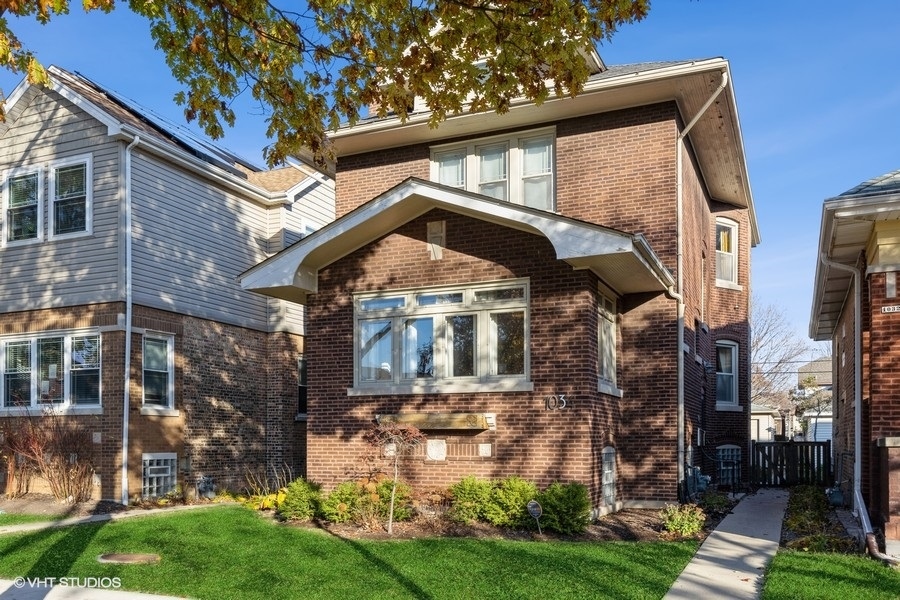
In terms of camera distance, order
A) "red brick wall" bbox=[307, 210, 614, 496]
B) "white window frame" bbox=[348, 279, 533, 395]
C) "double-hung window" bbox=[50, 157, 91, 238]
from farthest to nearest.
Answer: "double-hung window" bbox=[50, 157, 91, 238] → "white window frame" bbox=[348, 279, 533, 395] → "red brick wall" bbox=[307, 210, 614, 496]

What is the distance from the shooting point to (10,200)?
16.8 m

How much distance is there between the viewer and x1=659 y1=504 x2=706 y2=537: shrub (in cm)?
1105

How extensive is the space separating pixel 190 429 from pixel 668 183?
1029 centimetres

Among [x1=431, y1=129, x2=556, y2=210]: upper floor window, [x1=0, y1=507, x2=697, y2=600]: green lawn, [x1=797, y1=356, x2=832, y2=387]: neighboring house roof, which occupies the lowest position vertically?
[x1=0, y1=507, x2=697, y2=600]: green lawn

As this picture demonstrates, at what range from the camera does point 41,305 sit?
52.9ft

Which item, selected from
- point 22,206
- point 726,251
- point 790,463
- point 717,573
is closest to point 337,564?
point 717,573

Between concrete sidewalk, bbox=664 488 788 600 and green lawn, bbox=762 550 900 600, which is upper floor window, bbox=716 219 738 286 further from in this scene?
green lawn, bbox=762 550 900 600

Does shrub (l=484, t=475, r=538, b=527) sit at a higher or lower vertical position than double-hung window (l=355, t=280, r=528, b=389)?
lower

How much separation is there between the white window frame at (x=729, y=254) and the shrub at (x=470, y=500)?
10.9m

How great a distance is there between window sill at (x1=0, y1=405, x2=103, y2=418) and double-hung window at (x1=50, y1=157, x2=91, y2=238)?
10.9 feet

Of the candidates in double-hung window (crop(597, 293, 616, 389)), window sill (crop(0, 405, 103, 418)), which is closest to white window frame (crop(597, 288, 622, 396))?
double-hung window (crop(597, 293, 616, 389))

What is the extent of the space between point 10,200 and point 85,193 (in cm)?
211

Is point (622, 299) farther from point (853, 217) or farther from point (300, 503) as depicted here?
point (300, 503)

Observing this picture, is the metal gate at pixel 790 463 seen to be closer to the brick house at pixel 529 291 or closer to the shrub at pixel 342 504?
the brick house at pixel 529 291
